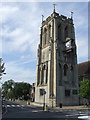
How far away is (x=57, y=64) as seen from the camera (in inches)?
2112

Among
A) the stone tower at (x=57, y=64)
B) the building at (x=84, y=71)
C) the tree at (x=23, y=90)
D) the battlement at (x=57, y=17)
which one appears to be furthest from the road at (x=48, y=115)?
the tree at (x=23, y=90)

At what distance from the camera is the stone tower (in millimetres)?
52844

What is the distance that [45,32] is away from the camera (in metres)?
62.9

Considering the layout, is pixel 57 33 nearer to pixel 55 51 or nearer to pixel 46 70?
pixel 55 51

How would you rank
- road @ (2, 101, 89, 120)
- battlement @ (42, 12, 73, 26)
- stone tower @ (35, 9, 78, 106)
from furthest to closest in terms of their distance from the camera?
battlement @ (42, 12, 73, 26)
stone tower @ (35, 9, 78, 106)
road @ (2, 101, 89, 120)

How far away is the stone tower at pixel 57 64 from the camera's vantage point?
173 ft

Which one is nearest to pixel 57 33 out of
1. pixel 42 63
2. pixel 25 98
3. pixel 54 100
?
pixel 42 63

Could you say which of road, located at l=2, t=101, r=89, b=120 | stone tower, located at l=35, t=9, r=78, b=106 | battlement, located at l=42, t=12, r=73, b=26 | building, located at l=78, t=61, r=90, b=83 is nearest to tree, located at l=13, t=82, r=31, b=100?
building, located at l=78, t=61, r=90, b=83

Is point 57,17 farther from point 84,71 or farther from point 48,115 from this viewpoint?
point 48,115

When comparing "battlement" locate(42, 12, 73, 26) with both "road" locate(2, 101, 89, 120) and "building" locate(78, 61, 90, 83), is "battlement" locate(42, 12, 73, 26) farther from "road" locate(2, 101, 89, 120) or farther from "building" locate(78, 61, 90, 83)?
"road" locate(2, 101, 89, 120)

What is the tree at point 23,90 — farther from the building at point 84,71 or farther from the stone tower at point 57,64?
the stone tower at point 57,64

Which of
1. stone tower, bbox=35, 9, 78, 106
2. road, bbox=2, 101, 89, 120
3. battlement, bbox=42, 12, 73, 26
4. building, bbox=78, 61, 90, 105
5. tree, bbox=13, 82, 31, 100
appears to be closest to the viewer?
road, bbox=2, 101, 89, 120

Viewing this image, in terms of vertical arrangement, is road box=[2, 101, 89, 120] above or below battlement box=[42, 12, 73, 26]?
below

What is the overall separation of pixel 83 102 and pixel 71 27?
25.2 metres
